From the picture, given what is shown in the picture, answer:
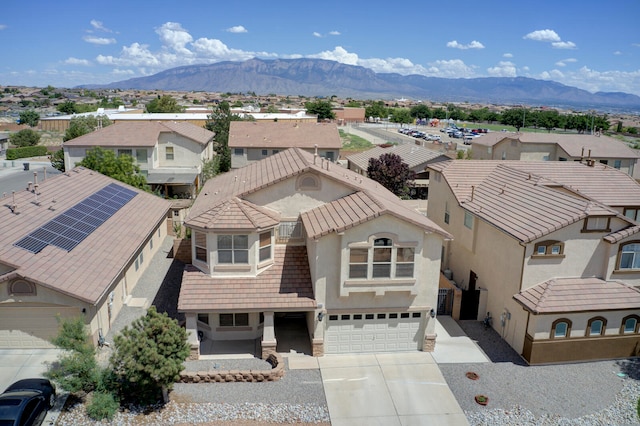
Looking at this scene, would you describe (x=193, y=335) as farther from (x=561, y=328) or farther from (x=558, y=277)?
(x=558, y=277)

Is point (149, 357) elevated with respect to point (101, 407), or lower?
elevated

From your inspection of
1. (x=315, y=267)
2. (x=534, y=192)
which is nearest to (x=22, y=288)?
(x=315, y=267)

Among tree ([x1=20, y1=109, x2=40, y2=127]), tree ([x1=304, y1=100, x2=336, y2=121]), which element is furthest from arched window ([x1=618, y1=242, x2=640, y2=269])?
tree ([x1=20, y1=109, x2=40, y2=127])

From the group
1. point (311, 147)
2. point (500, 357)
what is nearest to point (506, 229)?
point (500, 357)

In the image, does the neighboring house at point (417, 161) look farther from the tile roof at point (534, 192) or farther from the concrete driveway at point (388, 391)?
the concrete driveway at point (388, 391)

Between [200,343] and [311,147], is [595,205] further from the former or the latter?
[311,147]

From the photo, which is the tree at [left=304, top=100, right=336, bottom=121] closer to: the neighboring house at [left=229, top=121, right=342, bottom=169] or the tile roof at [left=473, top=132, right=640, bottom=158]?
the neighboring house at [left=229, top=121, right=342, bottom=169]

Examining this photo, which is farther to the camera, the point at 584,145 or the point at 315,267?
the point at 584,145
